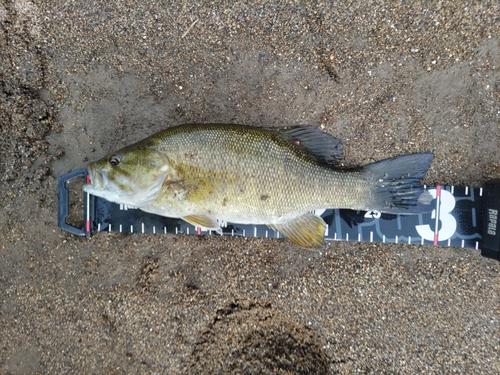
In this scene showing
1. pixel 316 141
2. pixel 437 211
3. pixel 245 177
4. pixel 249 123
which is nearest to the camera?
pixel 245 177

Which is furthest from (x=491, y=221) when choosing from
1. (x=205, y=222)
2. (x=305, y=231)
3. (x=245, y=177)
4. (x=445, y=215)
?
(x=205, y=222)

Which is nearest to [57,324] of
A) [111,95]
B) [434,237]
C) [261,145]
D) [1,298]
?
[1,298]

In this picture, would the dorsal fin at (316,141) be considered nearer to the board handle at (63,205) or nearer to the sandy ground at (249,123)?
the sandy ground at (249,123)

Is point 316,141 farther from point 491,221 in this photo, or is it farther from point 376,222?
point 491,221

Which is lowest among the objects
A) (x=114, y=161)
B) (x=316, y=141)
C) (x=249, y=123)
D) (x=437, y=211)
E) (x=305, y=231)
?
(x=305, y=231)

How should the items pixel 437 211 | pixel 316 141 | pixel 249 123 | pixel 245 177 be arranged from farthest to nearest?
pixel 249 123
pixel 437 211
pixel 316 141
pixel 245 177

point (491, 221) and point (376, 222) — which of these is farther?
point (376, 222)
